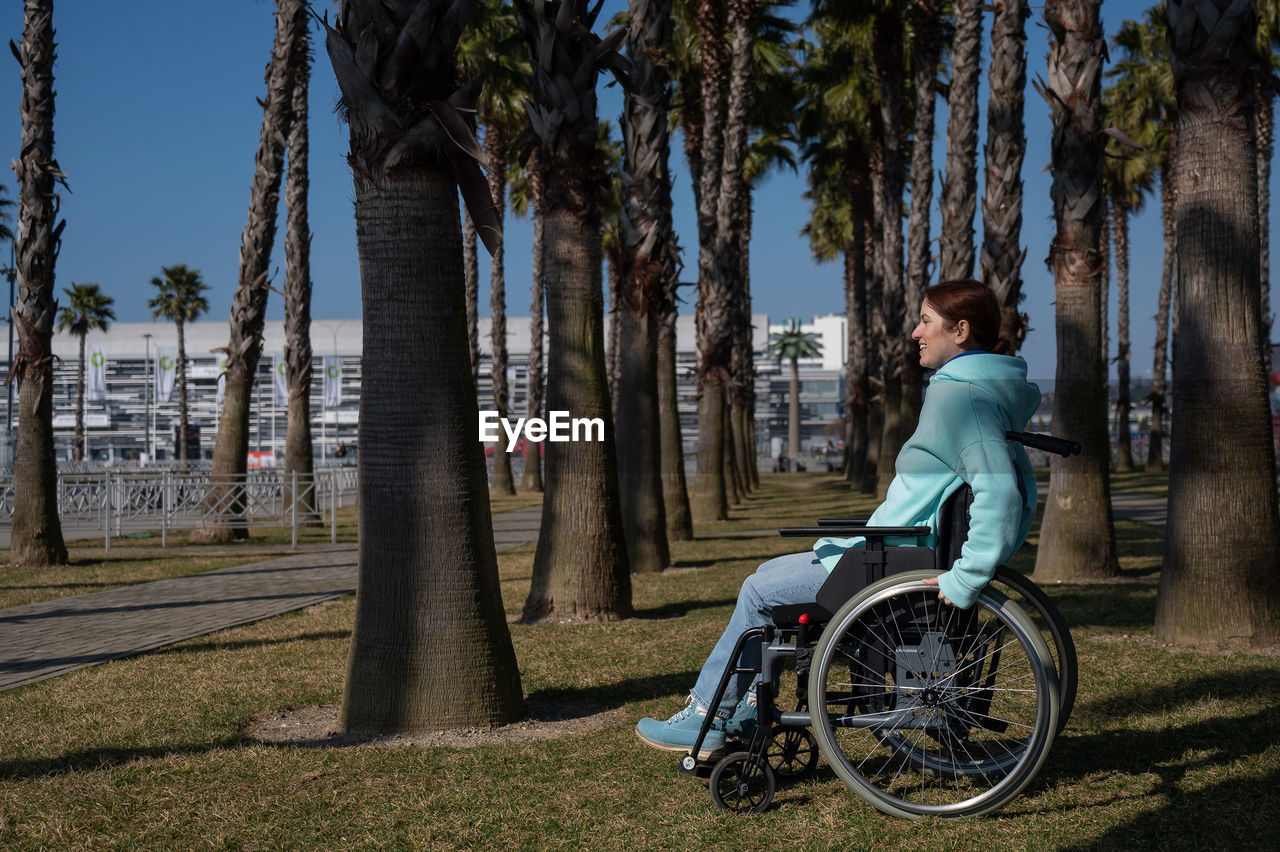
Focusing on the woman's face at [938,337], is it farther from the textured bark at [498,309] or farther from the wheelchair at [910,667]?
the textured bark at [498,309]

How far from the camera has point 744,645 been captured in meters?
4.17

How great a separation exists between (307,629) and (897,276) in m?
18.9

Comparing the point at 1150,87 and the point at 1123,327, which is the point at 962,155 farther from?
the point at 1123,327

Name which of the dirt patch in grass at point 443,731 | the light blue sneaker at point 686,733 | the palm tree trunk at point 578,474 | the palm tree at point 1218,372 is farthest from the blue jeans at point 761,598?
the palm tree trunk at point 578,474

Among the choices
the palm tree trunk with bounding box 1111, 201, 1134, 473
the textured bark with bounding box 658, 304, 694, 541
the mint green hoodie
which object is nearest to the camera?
the mint green hoodie

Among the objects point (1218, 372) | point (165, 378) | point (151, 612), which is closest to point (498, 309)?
point (151, 612)

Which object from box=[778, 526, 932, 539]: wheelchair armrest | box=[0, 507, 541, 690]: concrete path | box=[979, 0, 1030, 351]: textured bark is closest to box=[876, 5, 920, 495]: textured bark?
box=[979, 0, 1030, 351]: textured bark

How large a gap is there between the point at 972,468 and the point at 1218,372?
14.2 feet

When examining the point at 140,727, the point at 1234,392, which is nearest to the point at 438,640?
the point at 140,727

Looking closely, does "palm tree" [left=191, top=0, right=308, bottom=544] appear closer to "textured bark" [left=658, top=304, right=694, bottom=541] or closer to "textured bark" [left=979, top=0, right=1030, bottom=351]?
"textured bark" [left=658, top=304, right=694, bottom=541]

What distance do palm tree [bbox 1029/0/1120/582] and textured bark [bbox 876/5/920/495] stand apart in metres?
12.8

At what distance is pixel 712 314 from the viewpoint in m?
21.7

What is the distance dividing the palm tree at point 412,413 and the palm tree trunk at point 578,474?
11.8ft

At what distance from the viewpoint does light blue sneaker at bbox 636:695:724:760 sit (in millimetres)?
4348
